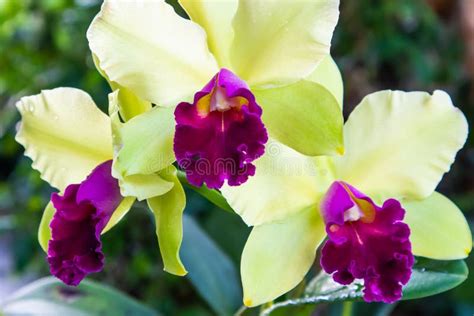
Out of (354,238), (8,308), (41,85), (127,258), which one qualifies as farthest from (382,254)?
(41,85)

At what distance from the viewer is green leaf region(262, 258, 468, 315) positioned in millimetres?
783

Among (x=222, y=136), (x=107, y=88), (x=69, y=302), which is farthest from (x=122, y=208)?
(x=107, y=88)

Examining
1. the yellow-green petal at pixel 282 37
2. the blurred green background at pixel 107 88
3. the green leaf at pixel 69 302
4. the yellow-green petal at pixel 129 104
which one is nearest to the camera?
the yellow-green petal at pixel 282 37

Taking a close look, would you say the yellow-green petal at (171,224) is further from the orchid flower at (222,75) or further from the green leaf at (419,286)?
the green leaf at (419,286)

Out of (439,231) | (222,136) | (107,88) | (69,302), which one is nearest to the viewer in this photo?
(222,136)

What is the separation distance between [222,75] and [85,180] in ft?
0.76

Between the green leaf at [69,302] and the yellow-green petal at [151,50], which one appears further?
the green leaf at [69,302]

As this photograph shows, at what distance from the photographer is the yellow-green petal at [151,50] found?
0.69 meters

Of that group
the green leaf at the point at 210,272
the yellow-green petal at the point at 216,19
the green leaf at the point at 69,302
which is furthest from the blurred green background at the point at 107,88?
the yellow-green petal at the point at 216,19

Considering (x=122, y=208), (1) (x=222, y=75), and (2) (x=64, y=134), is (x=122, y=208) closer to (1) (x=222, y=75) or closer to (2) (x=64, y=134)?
(2) (x=64, y=134)

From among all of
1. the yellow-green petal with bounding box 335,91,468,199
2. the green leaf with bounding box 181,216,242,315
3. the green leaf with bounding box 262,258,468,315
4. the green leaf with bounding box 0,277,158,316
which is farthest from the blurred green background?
the yellow-green petal with bounding box 335,91,468,199

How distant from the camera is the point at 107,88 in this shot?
5.24 ft

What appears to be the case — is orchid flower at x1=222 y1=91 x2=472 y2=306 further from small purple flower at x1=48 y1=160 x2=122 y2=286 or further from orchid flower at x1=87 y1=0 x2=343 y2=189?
small purple flower at x1=48 y1=160 x2=122 y2=286

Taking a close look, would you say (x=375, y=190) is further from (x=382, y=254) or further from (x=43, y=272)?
(x=43, y=272)
